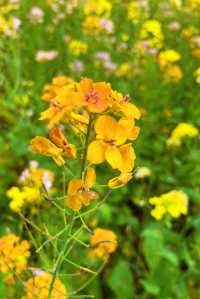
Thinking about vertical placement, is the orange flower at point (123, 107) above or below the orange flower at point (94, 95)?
below

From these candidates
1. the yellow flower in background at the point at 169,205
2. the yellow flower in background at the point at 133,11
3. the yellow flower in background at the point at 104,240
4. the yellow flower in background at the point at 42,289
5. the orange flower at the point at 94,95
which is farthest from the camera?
the yellow flower in background at the point at 133,11

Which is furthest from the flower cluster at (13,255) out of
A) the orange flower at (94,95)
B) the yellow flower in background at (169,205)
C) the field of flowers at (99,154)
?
the orange flower at (94,95)

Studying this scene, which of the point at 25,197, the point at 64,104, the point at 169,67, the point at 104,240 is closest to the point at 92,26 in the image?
the point at 169,67

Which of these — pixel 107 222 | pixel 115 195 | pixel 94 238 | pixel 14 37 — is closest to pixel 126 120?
pixel 94 238

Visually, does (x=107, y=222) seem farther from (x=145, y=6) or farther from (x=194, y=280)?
(x=145, y=6)

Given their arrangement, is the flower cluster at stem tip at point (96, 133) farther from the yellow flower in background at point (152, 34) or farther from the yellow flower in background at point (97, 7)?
the yellow flower in background at point (97, 7)

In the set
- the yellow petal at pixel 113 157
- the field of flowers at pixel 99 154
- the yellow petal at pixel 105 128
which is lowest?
the field of flowers at pixel 99 154
